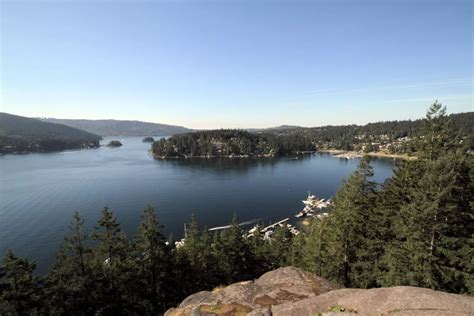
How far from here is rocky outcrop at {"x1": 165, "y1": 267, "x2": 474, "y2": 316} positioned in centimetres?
798

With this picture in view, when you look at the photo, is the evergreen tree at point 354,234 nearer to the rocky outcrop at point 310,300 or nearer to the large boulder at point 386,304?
the rocky outcrop at point 310,300

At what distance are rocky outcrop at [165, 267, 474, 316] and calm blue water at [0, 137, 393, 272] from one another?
132ft

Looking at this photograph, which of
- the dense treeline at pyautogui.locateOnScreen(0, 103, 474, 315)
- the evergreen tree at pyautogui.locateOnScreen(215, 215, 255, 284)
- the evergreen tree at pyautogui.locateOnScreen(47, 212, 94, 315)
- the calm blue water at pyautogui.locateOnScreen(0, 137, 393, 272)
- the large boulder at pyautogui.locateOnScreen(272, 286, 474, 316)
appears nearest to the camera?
the large boulder at pyautogui.locateOnScreen(272, 286, 474, 316)

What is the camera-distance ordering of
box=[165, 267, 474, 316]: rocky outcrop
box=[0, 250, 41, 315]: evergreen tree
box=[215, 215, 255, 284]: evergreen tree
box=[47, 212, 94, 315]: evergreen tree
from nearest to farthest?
1. box=[165, 267, 474, 316]: rocky outcrop
2. box=[0, 250, 41, 315]: evergreen tree
3. box=[47, 212, 94, 315]: evergreen tree
4. box=[215, 215, 255, 284]: evergreen tree

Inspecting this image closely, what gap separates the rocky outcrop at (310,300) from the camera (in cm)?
798

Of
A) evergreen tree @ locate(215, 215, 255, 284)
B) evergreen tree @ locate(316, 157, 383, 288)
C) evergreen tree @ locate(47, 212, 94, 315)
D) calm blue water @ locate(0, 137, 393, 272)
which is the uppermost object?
evergreen tree @ locate(316, 157, 383, 288)

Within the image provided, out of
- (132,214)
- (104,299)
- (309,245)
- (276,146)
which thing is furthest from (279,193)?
(276,146)

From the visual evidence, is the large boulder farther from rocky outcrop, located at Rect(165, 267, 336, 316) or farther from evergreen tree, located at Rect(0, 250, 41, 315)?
evergreen tree, located at Rect(0, 250, 41, 315)

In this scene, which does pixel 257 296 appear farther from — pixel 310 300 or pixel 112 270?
pixel 112 270

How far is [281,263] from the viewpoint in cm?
3250

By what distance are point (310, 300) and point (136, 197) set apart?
77.4 meters

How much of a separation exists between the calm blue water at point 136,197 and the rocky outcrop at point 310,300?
40.3 metres

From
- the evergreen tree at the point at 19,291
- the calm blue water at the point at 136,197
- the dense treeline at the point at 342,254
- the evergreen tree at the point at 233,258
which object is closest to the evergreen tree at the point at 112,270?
the dense treeline at the point at 342,254

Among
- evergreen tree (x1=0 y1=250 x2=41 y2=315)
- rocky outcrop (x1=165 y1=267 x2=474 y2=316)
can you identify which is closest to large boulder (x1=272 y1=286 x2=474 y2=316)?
rocky outcrop (x1=165 y1=267 x2=474 y2=316)
